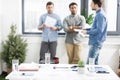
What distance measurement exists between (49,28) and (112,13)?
4.40 feet

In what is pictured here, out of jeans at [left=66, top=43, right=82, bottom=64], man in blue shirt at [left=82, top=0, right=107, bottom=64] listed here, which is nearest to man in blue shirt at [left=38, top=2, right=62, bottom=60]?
jeans at [left=66, top=43, right=82, bottom=64]

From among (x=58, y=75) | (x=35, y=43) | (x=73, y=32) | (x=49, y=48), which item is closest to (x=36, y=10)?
(x=35, y=43)

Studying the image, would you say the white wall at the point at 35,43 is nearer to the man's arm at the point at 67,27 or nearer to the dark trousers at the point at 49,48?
the dark trousers at the point at 49,48

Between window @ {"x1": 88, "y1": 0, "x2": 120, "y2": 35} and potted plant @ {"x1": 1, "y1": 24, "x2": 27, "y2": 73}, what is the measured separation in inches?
60.8

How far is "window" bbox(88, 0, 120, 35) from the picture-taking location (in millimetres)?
5111

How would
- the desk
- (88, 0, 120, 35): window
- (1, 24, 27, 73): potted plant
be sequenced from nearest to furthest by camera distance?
the desk < (1, 24, 27, 73): potted plant < (88, 0, 120, 35): window

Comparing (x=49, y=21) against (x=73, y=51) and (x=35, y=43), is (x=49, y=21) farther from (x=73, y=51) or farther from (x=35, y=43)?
(x=73, y=51)

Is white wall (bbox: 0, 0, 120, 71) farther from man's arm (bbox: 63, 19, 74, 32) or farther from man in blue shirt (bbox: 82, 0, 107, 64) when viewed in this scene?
man in blue shirt (bbox: 82, 0, 107, 64)

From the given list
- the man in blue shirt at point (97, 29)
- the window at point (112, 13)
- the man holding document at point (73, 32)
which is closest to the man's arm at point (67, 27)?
the man holding document at point (73, 32)

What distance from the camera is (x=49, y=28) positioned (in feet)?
15.9

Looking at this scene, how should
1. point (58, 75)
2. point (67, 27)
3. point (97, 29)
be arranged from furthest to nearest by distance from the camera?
point (67, 27) → point (97, 29) → point (58, 75)

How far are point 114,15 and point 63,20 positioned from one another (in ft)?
3.62

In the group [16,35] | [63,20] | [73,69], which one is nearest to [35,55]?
[16,35]

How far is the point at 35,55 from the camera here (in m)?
5.21
